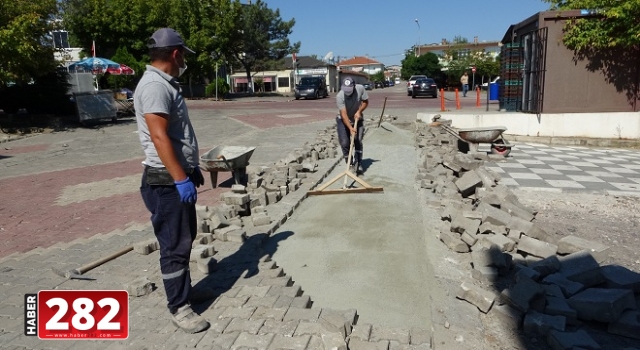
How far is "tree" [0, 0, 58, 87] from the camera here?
1222 cm

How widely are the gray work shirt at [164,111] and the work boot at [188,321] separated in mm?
894

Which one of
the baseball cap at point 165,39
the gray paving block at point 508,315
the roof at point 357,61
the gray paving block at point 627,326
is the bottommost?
the gray paving block at point 627,326

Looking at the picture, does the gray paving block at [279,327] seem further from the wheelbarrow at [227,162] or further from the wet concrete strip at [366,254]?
the wheelbarrow at [227,162]

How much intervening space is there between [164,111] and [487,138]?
797 cm

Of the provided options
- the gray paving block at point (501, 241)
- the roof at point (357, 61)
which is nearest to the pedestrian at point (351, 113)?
the gray paving block at point (501, 241)

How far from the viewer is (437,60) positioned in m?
59.8

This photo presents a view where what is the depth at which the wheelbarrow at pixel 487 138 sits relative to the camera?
9.22 meters

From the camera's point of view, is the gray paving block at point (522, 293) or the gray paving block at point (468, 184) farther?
the gray paving block at point (468, 184)

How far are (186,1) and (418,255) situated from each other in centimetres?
3262

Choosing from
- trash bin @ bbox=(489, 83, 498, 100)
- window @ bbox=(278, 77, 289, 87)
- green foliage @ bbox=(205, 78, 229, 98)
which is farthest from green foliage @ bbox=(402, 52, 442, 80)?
trash bin @ bbox=(489, 83, 498, 100)

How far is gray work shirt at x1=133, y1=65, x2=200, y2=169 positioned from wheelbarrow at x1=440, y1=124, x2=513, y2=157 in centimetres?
758

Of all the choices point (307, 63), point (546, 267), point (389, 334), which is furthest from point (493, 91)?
point (307, 63)

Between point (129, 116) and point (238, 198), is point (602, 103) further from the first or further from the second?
point (129, 116)

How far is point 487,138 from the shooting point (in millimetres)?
9297
